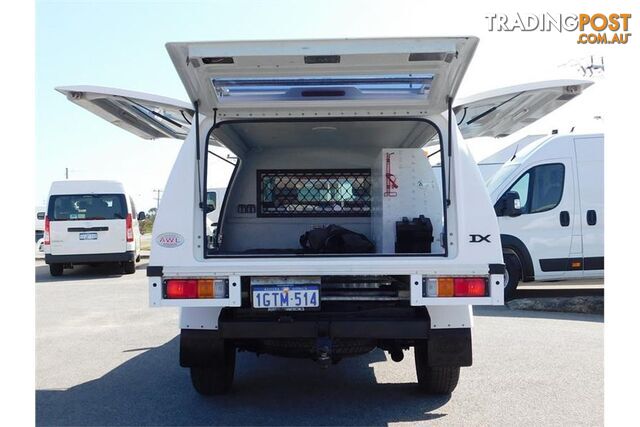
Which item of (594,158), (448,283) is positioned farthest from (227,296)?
(594,158)

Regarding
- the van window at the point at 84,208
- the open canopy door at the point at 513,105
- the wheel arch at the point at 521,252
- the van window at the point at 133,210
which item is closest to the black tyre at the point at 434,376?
the open canopy door at the point at 513,105

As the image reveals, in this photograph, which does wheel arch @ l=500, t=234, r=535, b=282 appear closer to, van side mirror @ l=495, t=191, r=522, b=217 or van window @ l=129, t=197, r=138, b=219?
van side mirror @ l=495, t=191, r=522, b=217

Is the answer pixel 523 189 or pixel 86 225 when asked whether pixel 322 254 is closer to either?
pixel 523 189

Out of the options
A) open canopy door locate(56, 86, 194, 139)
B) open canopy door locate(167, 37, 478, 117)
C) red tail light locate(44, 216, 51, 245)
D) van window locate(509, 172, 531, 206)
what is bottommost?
red tail light locate(44, 216, 51, 245)

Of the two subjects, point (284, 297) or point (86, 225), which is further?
point (86, 225)

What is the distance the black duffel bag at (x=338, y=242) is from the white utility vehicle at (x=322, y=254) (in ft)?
1.34

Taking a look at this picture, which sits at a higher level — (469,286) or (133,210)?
(133,210)

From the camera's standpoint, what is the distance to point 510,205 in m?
9.66

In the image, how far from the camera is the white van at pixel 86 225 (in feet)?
47.0

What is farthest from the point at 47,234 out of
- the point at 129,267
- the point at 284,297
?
the point at 284,297

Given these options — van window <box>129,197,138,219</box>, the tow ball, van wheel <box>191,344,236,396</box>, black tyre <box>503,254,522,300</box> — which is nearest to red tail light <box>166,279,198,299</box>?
van wheel <box>191,344,236,396</box>

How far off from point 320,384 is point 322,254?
1474 millimetres

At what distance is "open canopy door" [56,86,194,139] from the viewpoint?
390cm

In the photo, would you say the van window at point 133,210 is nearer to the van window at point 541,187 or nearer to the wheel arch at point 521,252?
the wheel arch at point 521,252
